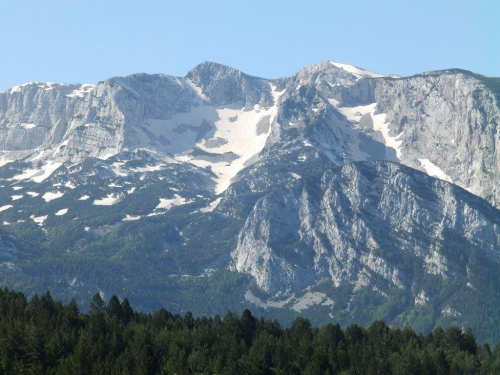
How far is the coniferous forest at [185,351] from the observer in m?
158

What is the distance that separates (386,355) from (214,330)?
31472mm

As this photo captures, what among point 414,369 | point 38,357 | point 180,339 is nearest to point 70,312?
point 180,339

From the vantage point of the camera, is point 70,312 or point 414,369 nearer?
point 414,369

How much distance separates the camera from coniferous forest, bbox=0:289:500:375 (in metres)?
158

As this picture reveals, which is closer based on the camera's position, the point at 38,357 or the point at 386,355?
the point at 38,357

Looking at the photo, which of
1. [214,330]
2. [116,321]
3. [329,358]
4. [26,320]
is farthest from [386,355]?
[26,320]

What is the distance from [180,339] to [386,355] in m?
37.6

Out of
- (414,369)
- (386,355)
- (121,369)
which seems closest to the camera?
(121,369)

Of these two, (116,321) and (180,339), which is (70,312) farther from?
(180,339)

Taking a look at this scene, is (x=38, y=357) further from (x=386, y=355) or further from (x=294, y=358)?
(x=386, y=355)

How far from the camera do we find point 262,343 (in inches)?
7185

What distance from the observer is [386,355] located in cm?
19012

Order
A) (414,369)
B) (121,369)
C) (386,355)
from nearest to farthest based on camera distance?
(121,369)
(414,369)
(386,355)

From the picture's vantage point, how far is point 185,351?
17625 cm
